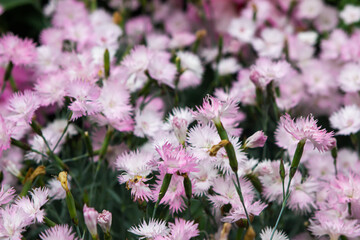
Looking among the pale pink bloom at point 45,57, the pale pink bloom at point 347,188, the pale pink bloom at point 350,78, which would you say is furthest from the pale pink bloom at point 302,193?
the pale pink bloom at point 45,57

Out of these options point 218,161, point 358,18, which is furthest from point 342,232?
point 358,18

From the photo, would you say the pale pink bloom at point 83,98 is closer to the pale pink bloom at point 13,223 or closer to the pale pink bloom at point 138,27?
the pale pink bloom at point 13,223

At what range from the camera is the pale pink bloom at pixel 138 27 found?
41.4 inches

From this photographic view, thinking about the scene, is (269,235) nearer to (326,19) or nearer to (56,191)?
(56,191)

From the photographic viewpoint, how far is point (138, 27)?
1097 mm

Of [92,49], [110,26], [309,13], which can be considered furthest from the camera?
[309,13]

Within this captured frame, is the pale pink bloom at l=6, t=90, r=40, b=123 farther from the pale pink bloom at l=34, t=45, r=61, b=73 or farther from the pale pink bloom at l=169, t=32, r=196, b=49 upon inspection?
the pale pink bloom at l=169, t=32, r=196, b=49

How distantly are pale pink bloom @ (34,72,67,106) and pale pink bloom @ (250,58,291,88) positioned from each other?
1.07ft

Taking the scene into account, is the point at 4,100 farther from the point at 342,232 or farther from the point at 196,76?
the point at 342,232

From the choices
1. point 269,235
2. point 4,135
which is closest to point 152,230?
point 269,235

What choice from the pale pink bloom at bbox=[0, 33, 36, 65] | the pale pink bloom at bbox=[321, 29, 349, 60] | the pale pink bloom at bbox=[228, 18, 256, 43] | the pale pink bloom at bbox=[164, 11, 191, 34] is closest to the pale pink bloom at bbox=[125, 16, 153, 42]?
the pale pink bloom at bbox=[164, 11, 191, 34]

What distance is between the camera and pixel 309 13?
1094mm

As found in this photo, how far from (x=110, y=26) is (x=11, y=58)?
10.1 inches

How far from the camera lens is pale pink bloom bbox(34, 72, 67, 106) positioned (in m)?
0.66
